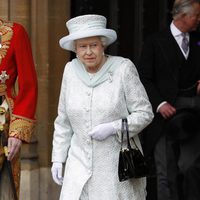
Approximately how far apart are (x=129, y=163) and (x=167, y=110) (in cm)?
180

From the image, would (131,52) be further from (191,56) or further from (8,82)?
(8,82)

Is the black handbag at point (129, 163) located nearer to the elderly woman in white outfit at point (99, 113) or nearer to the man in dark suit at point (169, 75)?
the elderly woman in white outfit at point (99, 113)

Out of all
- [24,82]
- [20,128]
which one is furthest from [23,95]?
[20,128]

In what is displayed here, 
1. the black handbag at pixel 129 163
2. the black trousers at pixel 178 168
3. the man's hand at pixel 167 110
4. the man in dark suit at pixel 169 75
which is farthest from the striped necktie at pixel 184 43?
the black handbag at pixel 129 163

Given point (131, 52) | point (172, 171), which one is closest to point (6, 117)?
point (172, 171)

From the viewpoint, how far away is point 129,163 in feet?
23.4

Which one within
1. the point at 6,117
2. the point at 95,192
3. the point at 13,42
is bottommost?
the point at 95,192

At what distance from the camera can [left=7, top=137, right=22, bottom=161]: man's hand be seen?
7.46m

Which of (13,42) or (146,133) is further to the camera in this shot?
(146,133)

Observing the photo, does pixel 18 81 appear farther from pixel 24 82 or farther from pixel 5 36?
pixel 5 36

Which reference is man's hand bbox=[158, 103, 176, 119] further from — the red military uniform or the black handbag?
the black handbag

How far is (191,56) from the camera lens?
357 inches

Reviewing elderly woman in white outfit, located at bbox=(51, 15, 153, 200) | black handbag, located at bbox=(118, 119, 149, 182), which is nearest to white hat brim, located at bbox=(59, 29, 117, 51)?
elderly woman in white outfit, located at bbox=(51, 15, 153, 200)

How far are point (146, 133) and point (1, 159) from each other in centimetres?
203
